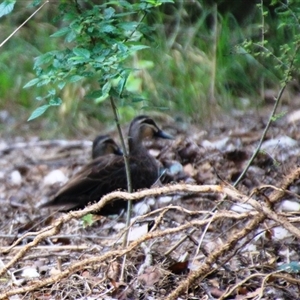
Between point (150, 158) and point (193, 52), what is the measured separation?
2.70 metres

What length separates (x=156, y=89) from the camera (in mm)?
8930

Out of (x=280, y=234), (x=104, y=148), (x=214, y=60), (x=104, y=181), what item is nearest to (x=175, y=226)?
(x=280, y=234)

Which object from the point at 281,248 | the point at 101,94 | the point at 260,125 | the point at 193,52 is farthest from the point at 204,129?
the point at 101,94

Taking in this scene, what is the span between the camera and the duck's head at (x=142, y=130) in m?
6.97

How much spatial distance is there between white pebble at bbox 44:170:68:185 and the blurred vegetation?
3.68ft

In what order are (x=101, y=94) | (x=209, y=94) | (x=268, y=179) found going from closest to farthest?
(x=101, y=94) < (x=268, y=179) < (x=209, y=94)

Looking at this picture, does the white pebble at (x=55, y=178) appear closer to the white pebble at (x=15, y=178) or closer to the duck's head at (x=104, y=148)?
the white pebble at (x=15, y=178)

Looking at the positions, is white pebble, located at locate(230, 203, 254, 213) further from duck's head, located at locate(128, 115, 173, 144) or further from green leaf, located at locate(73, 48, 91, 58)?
duck's head, located at locate(128, 115, 173, 144)

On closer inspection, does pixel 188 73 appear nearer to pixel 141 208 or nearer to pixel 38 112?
pixel 141 208

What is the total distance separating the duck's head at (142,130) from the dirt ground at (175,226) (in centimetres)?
20

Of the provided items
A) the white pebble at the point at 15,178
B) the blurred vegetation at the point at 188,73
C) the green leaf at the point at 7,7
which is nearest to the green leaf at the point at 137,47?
the green leaf at the point at 7,7

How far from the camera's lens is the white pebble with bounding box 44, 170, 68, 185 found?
7.30 m

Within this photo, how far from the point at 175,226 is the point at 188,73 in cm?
383

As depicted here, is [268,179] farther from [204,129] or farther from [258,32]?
[258,32]
